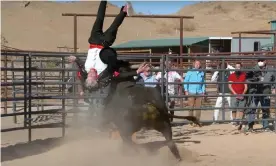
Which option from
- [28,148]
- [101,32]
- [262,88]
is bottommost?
[28,148]

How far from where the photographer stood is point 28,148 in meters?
7.15

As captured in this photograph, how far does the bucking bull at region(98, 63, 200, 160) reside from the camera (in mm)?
5539

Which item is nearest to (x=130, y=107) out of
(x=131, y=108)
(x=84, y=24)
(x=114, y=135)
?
(x=131, y=108)

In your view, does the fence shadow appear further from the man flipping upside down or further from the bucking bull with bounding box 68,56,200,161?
the man flipping upside down

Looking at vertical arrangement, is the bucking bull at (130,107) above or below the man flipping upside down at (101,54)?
below

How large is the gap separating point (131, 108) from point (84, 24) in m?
52.5

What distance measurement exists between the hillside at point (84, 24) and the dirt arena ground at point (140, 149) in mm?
37407

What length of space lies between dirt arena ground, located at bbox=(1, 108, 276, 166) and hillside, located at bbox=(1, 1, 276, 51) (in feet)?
123

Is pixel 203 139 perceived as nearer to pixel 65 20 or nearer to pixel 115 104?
pixel 115 104

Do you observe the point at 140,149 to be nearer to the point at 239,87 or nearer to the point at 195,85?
the point at 239,87

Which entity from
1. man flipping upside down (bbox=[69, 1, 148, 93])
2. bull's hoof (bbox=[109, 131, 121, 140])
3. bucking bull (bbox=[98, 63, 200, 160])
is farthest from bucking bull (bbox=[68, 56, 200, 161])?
bull's hoof (bbox=[109, 131, 121, 140])

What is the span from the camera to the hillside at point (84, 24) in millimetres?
49250

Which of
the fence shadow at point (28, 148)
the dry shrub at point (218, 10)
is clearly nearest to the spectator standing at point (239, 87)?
the fence shadow at point (28, 148)

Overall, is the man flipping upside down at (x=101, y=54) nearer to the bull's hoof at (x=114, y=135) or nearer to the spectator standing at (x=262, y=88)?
the bull's hoof at (x=114, y=135)
